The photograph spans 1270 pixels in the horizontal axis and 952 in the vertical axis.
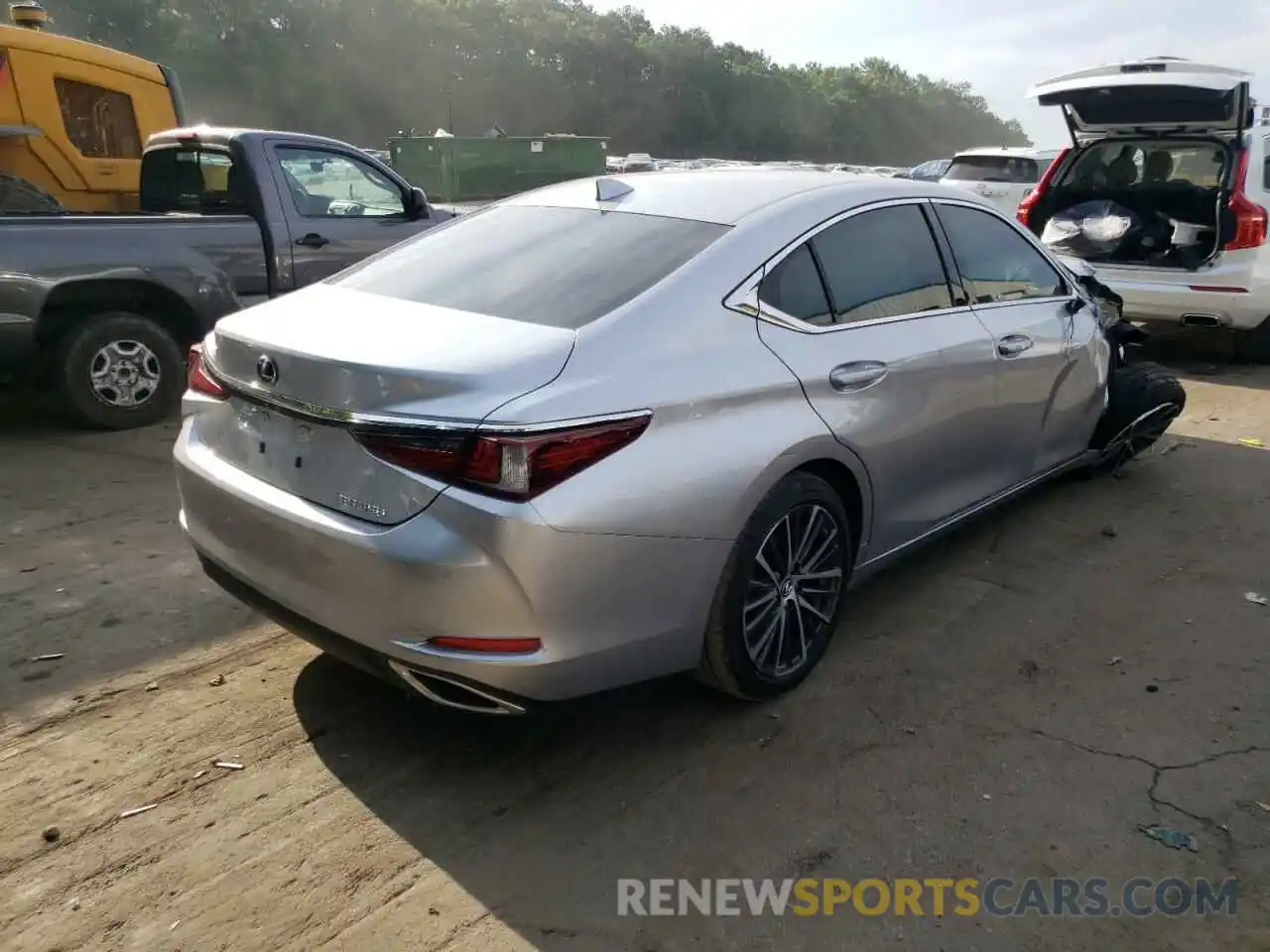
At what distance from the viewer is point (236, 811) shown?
287cm

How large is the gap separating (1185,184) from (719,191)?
6.98 meters

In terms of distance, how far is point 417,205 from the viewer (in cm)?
755

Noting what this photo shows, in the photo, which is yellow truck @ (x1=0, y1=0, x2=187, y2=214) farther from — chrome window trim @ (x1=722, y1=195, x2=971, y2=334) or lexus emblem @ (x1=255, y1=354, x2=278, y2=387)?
chrome window trim @ (x1=722, y1=195, x2=971, y2=334)

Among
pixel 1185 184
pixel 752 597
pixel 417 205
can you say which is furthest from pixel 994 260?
pixel 1185 184

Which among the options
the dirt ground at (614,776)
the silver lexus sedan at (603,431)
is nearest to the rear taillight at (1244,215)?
the dirt ground at (614,776)

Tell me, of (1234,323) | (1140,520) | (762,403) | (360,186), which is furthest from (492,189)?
(762,403)

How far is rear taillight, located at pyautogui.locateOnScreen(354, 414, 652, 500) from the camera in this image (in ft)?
8.31

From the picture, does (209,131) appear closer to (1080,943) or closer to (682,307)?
(682,307)

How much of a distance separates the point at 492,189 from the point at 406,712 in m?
19.0

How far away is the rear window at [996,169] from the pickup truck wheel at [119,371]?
41.9 ft

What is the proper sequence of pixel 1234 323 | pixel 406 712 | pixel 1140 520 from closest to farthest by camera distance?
pixel 406 712, pixel 1140 520, pixel 1234 323

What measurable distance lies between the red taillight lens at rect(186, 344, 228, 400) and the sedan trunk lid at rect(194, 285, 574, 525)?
52mm

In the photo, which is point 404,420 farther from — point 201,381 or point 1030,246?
point 1030,246

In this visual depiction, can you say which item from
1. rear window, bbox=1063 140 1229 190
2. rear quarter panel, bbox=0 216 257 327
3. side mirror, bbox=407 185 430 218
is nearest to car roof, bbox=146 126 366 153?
side mirror, bbox=407 185 430 218
